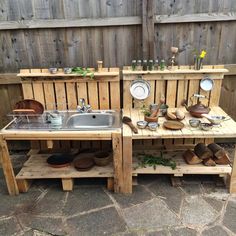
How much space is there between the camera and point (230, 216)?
8.21ft

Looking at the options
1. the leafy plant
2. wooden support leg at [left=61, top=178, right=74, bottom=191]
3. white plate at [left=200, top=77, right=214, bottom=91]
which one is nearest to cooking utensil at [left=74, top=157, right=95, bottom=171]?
wooden support leg at [left=61, top=178, right=74, bottom=191]

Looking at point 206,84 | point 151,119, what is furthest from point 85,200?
point 206,84

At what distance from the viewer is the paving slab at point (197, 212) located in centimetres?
244

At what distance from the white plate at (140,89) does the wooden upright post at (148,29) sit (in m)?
0.38

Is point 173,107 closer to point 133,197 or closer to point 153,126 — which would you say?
point 153,126

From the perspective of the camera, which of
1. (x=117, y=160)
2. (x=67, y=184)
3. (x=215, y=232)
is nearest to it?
(x=215, y=232)

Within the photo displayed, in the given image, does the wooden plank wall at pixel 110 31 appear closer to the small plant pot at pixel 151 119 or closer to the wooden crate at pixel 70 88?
the wooden crate at pixel 70 88

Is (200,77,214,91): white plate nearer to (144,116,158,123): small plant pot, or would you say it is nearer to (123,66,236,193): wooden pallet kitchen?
(123,66,236,193): wooden pallet kitchen

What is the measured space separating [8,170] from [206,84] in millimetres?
2703

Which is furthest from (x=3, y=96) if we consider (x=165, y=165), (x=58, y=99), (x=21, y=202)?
(x=165, y=165)

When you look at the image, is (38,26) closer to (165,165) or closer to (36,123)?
(36,123)

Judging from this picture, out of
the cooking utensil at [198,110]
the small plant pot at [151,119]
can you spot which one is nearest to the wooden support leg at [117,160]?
the small plant pot at [151,119]

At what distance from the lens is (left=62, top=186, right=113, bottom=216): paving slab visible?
8.70 feet

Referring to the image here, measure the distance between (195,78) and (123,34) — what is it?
3.71ft
